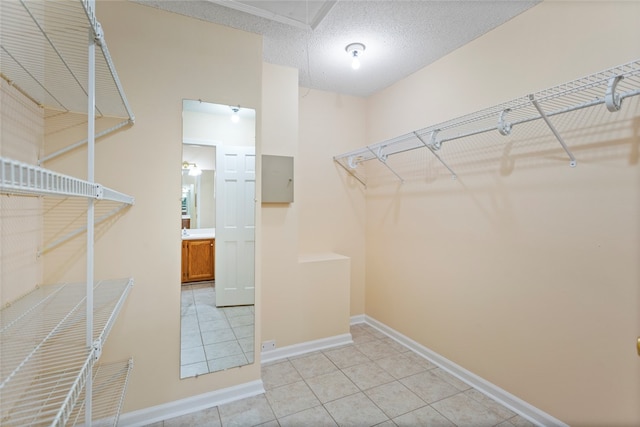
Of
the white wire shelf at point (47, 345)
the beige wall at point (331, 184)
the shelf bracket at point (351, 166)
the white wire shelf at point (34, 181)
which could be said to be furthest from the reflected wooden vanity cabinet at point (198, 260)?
the shelf bracket at point (351, 166)

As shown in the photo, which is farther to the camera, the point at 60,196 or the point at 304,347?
the point at 304,347

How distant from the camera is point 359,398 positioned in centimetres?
208

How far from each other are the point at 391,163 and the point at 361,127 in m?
0.69

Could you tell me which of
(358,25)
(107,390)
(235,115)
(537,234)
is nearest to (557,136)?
(537,234)

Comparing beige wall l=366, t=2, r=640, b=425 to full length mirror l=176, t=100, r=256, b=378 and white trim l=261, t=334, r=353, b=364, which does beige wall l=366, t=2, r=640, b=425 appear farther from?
full length mirror l=176, t=100, r=256, b=378

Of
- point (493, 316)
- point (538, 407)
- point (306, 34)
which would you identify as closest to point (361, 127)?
point (306, 34)

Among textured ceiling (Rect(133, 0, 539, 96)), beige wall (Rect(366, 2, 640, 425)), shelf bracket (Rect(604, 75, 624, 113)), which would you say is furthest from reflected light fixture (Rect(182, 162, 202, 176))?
shelf bracket (Rect(604, 75, 624, 113))

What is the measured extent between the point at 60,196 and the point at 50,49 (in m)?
0.76

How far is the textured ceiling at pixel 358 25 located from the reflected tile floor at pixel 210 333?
185cm

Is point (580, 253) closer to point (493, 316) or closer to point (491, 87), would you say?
point (493, 316)

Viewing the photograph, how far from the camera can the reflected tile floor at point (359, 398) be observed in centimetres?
186

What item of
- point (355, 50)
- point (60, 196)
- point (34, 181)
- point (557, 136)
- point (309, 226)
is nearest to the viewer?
point (34, 181)

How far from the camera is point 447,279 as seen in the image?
244cm

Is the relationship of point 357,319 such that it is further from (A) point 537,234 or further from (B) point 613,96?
(B) point 613,96
